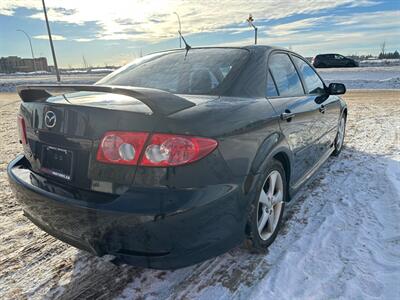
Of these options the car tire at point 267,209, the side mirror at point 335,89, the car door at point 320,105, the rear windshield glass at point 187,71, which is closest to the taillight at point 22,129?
the rear windshield glass at point 187,71

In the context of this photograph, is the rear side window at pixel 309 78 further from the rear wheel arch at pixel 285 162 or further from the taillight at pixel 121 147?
the taillight at pixel 121 147

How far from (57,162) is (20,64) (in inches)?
3444

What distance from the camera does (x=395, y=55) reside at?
46.8 m

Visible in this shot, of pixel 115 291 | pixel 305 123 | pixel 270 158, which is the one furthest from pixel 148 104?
pixel 305 123

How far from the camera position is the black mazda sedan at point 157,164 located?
1756mm

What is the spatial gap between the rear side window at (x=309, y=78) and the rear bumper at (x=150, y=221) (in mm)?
2156

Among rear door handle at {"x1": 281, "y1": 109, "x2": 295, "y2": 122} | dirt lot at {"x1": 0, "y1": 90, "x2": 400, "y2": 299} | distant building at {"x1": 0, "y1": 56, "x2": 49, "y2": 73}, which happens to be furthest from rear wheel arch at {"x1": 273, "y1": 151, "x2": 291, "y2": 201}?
distant building at {"x1": 0, "y1": 56, "x2": 49, "y2": 73}

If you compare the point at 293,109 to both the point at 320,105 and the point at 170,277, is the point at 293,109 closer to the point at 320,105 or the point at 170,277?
the point at 320,105

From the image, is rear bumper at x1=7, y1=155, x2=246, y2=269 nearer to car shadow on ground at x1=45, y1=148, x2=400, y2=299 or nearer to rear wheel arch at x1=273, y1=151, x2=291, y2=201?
car shadow on ground at x1=45, y1=148, x2=400, y2=299

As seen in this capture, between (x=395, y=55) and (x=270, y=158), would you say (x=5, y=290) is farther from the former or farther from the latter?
(x=395, y=55)

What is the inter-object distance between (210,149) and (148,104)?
425mm

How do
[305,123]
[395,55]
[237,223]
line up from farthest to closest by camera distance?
[395,55], [305,123], [237,223]

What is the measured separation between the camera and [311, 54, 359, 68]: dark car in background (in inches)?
1282

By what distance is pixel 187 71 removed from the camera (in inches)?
107
